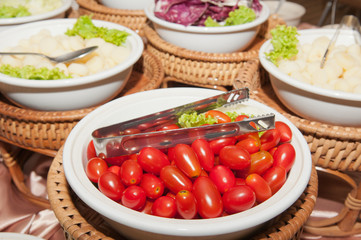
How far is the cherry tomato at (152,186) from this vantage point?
725 millimetres

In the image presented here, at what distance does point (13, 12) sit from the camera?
5.19 ft

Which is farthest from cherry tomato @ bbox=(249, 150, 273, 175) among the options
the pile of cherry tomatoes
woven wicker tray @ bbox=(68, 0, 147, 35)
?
woven wicker tray @ bbox=(68, 0, 147, 35)

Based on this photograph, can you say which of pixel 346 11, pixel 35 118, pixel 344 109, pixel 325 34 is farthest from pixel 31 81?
pixel 346 11

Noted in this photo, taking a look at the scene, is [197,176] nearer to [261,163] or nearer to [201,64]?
[261,163]

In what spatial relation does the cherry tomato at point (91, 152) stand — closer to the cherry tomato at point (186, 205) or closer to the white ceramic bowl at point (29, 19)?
the cherry tomato at point (186, 205)

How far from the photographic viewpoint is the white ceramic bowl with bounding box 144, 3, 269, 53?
142 cm

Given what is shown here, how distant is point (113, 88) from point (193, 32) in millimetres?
452

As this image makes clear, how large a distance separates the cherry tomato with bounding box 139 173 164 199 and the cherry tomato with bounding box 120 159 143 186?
0.05 ft

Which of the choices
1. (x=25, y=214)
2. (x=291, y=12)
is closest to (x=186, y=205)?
(x=25, y=214)

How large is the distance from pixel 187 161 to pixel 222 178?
9 centimetres

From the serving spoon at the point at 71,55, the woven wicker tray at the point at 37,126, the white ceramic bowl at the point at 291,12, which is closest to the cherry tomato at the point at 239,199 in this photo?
the woven wicker tray at the point at 37,126

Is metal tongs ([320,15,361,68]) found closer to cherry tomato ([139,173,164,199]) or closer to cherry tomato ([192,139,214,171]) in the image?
cherry tomato ([192,139,214,171])

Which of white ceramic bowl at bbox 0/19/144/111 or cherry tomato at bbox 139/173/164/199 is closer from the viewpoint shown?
cherry tomato at bbox 139/173/164/199

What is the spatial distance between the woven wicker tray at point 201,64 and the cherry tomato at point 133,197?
2.75ft
